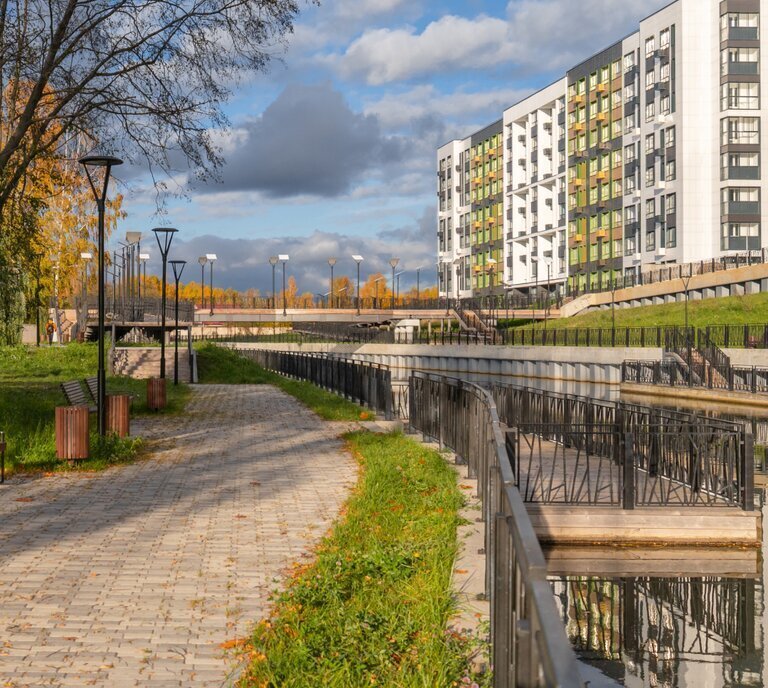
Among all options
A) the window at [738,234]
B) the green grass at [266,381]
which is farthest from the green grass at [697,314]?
the green grass at [266,381]

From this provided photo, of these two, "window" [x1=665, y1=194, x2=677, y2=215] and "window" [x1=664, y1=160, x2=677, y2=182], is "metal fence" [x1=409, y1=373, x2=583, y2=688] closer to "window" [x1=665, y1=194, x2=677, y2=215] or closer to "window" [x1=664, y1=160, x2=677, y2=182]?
"window" [x1=665, y1=194, x2=677, y2=215]

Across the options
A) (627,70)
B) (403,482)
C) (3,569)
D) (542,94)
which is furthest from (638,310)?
(3,569)

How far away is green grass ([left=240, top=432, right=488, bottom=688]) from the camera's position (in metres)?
5.30

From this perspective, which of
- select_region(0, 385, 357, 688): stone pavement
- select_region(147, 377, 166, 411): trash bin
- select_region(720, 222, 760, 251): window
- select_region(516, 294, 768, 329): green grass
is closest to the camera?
select_region(0, 385, 357, 688): stone pavement

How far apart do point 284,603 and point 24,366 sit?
110ft

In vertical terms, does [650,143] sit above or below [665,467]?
above

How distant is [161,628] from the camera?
6.33m

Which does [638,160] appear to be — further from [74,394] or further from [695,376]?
[74,394]

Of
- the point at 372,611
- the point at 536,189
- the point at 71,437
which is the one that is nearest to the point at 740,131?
the point at 536,189

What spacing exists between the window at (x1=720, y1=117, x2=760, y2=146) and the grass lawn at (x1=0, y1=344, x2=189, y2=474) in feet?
150

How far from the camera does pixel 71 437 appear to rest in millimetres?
13797

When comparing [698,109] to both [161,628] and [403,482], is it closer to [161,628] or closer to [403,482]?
[403,482]

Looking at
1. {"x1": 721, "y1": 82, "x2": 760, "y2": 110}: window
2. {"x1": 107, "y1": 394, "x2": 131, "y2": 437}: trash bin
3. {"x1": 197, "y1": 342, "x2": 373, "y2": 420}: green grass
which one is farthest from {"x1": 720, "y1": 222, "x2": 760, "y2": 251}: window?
{"x1": 107, "y1": 394, "x2": 131, "y2": 437}: trash bin

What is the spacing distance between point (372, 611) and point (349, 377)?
21707 mm
